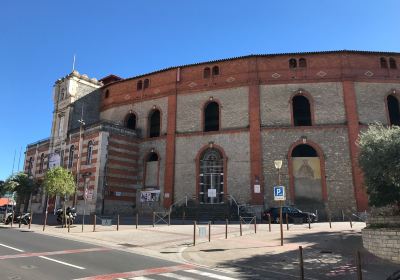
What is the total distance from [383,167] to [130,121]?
27.1 metres

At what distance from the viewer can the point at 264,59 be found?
31.0 metres

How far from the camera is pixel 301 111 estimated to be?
30.1 meters

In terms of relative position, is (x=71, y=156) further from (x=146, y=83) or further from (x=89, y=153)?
(x=146, y=83)

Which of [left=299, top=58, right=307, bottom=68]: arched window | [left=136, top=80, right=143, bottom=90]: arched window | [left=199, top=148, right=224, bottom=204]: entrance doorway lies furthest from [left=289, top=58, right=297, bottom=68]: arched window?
[left=136, top=80, right=143, bottom=90]: arched window

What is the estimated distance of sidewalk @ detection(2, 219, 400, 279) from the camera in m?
10.8

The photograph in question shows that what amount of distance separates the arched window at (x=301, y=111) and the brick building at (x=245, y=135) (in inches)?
3.3

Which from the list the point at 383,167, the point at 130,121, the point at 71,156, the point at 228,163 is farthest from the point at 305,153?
the point at 71,156

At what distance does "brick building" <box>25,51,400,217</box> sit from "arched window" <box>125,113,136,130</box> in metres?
1.52

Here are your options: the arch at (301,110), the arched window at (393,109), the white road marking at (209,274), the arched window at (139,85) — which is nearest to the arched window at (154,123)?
the arched window at (139,85)

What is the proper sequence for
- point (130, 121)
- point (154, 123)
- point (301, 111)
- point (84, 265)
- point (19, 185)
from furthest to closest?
point (130, 121) < point (154, 123) < point (19, 185) < point (301, 111) < point (84, 265)

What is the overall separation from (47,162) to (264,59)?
80.5 feet

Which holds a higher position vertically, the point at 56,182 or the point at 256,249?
the point at 56,182

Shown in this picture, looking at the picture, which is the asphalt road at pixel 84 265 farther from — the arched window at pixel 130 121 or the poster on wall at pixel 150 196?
the arched window at pixel 130 121

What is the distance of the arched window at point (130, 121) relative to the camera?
36281mm
